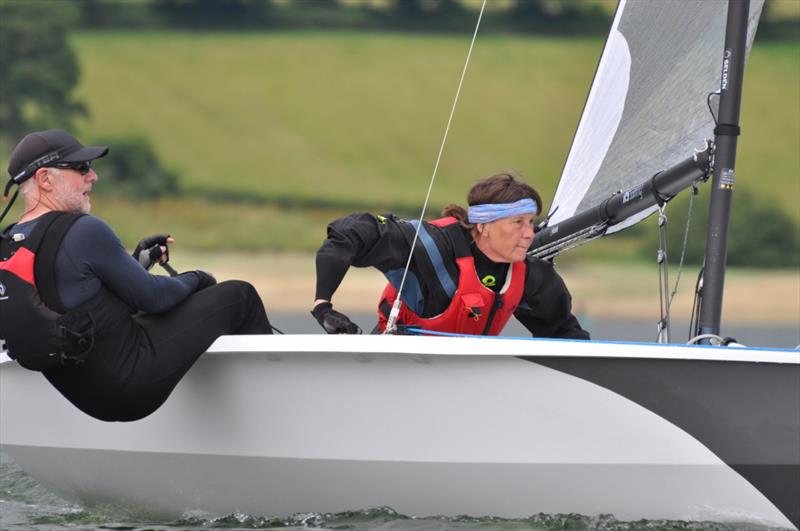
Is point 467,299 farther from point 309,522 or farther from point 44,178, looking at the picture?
point 44,178

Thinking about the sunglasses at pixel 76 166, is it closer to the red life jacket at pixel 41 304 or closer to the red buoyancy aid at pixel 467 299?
the red life jacket at pixel 41 304

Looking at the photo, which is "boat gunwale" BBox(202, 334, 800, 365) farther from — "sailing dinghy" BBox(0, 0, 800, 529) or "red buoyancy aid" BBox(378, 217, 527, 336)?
"red buoyancy aid" BBox(378, 217, 527, 336)

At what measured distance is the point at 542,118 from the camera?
4194 centimetres

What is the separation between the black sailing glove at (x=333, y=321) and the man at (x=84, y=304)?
317 mm

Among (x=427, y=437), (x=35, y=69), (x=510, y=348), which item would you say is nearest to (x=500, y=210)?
(x=510, y=348)

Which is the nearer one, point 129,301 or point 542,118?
point 129,301

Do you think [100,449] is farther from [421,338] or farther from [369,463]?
[421,338]

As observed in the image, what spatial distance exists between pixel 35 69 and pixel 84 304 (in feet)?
116

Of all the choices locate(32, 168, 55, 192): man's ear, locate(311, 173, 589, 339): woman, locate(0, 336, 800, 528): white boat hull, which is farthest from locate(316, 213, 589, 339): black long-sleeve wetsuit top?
locate(32, 168, 55, 192): man's ear

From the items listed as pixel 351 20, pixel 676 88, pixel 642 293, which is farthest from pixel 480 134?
pixel 676 88

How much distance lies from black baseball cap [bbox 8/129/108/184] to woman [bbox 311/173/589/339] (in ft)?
2.87

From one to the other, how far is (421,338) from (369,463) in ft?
1.69

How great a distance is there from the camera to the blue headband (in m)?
4.93

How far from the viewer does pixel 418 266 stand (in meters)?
5.04
